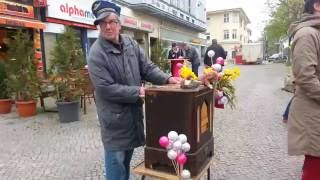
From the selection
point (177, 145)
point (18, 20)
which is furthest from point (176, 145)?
point (18, 20)

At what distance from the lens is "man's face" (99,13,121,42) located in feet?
9.36

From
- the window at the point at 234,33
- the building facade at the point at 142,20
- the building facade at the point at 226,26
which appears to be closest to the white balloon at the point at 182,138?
the building facade at the point at 142,20

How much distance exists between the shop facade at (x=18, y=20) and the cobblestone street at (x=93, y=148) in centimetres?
434

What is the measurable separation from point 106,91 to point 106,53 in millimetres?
282

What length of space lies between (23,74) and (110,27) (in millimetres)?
6474

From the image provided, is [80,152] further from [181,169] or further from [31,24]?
A: [31,24]

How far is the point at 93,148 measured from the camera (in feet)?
19.9

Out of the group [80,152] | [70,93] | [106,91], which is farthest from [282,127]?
[106,91]

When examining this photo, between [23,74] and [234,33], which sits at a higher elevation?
[234,33]

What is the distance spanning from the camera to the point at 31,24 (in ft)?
44.7

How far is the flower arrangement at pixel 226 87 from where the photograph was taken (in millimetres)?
3469

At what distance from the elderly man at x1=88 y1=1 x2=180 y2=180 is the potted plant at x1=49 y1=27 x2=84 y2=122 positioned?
17.1 ft

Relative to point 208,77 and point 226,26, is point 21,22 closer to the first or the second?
point 208,77

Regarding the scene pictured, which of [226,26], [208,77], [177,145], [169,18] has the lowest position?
[177,145]
